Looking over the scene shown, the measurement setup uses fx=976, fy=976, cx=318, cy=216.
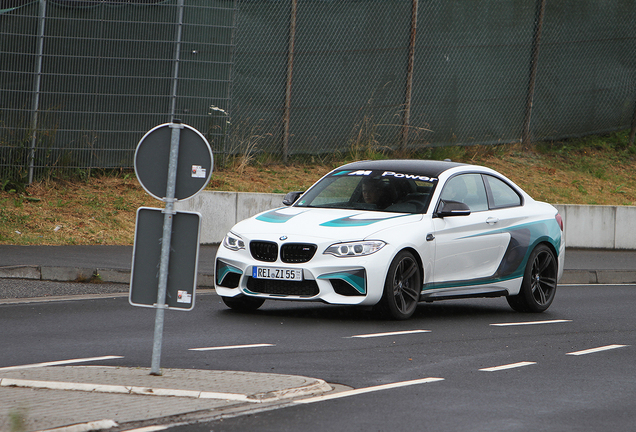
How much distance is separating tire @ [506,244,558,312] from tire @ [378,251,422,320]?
1.72 metres

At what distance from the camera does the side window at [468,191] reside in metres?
10.4

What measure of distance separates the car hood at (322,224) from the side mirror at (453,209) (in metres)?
0.28

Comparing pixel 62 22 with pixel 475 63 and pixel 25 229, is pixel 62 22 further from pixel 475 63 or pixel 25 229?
pixel 475 63

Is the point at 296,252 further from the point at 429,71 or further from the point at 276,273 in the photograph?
the point at 429,71

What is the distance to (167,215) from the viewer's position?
641cm

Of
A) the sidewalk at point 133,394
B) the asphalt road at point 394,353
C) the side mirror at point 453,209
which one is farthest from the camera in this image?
the side mirror at point 453,209

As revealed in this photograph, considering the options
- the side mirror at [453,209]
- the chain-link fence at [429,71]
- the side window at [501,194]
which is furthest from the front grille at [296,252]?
the chain-link fence at [429,71]

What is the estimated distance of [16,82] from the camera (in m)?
16.1

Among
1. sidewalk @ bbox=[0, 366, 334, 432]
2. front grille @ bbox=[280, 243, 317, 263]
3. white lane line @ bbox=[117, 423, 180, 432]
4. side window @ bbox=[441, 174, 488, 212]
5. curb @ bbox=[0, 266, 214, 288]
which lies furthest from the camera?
curb @ bbox=[0, 266, 214, 288]

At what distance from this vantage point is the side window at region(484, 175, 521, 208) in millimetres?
10883

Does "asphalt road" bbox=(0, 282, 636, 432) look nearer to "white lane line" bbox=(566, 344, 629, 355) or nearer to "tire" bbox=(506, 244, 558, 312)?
"white lane line" bbox=(566, 344, 629, 355)

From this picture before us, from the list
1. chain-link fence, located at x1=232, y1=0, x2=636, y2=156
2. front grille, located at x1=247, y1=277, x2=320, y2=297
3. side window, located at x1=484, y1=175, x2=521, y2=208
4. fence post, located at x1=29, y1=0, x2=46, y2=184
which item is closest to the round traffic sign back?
front grille, located at x1=247, y1=277, x2=320, y2=297

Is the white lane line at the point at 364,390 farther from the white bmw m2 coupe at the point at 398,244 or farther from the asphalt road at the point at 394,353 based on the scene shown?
the white bmw m2 coupe at the point at 398,244

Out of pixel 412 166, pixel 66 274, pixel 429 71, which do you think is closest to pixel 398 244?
pixel 412 166
